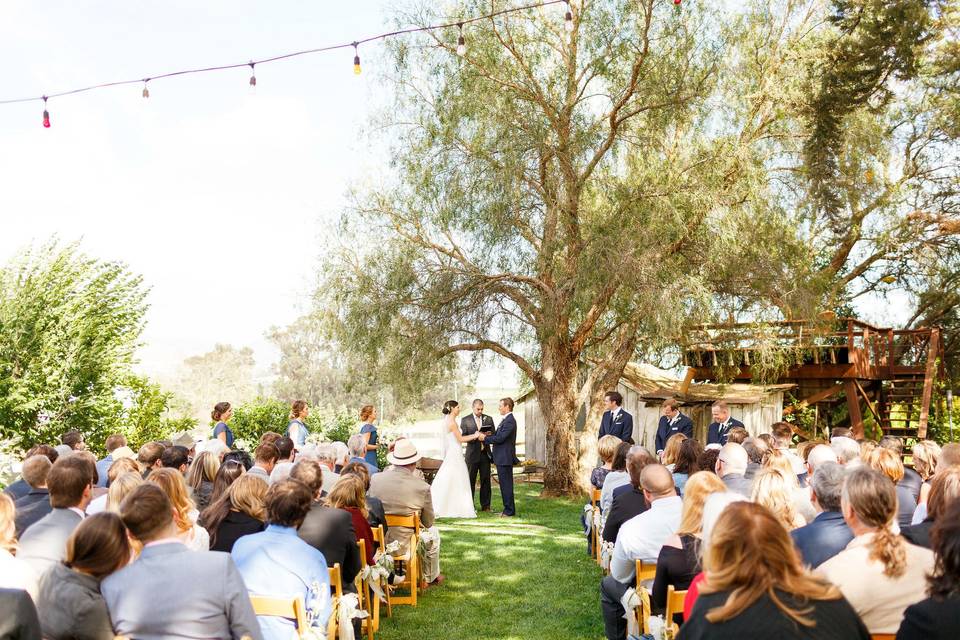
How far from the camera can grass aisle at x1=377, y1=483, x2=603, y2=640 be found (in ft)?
21.1

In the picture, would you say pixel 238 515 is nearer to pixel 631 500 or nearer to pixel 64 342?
pixel 631 500

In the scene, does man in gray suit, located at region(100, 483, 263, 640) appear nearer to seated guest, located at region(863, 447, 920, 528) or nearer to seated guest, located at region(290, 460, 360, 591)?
seated guest, located at region(290, 460, 360, 591)

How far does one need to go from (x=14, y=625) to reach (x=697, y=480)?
3030 millimetres

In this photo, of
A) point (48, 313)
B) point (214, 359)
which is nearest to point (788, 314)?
point (48, 313)

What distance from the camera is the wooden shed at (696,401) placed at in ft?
56.0

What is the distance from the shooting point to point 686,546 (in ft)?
14.0

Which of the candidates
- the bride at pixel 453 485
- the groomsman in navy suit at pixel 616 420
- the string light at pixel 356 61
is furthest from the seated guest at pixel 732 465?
the bride at pixel 453 485

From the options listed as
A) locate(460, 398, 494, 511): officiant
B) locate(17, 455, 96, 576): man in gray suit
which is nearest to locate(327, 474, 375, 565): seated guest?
locate(17, 455, 96, 576): man in gray suit

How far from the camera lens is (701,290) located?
481 inches

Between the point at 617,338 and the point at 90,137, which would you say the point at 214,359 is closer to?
the point at 90,137

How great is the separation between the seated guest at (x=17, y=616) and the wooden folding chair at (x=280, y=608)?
4.44ft

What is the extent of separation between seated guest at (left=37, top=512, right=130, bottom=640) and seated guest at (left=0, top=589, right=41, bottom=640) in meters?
0.24

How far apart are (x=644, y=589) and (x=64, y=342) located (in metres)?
10.9

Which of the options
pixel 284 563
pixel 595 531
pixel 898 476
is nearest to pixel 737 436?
pixel 595 531
